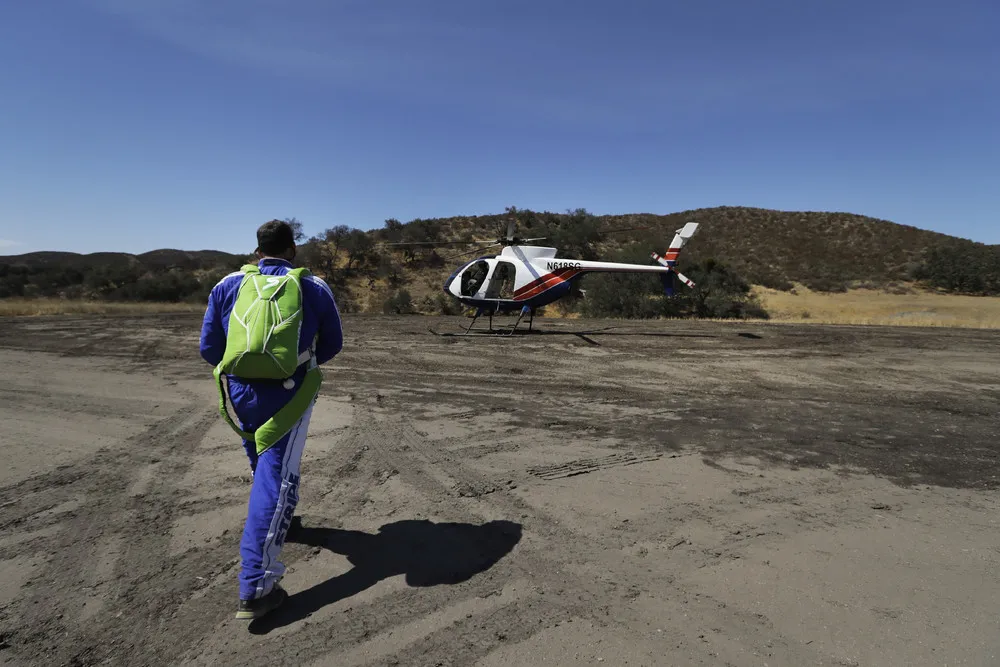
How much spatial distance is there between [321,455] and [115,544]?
1911mm

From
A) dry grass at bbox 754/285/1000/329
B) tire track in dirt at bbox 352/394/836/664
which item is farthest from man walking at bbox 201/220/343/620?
dry grass at bbox 754/285/1000/329

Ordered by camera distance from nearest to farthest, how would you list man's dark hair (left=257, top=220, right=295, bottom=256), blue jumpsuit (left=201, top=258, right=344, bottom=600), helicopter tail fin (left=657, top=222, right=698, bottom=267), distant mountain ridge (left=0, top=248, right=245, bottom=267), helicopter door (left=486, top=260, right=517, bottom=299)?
blue jumpsuit (left=201, top=258, right=344, bottom=600)
man's dark hair (left=257, top=220, right=295, bottom=256)
helicopter tail fin (left=657, top=222, right=698, bottom=267)
helicopter door (left=486, top=260, right=517, bottom=299)
distant mountain ridge (left=0, top=248, right=245, bottom=267)

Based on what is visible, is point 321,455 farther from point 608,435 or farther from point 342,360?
point 342,360

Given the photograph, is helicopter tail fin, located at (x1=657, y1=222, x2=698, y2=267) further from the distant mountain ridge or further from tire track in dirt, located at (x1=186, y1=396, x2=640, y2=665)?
the distant mountain ridge

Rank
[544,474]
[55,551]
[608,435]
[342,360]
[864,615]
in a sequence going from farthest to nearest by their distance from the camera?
1. [342,360]
2. [608,435]
3. [544,474]
4. [55,551]
5. [864,615]

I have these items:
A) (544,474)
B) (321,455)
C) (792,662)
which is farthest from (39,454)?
(792,662)

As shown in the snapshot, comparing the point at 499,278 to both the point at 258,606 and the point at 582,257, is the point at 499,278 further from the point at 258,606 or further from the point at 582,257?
the point at 582,257

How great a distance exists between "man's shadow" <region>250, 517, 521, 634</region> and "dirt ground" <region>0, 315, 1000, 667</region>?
0.06 ft

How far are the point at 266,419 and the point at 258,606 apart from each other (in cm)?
96

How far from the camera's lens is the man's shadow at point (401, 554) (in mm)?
2779

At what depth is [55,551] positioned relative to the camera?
10.8 feet

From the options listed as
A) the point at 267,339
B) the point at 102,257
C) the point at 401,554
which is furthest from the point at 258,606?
the point at 102,257

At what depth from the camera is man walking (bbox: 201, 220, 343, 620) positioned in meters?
2.54

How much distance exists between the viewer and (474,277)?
48.2 feet
